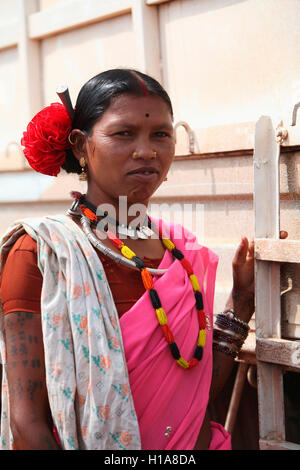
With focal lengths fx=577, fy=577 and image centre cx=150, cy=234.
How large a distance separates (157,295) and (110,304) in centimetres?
21

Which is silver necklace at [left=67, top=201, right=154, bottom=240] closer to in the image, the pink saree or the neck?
the neck

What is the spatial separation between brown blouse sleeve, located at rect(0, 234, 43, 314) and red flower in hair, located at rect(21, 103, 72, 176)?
40cm

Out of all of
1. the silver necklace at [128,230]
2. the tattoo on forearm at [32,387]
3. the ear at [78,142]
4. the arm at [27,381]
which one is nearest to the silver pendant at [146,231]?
the silver necklace at [128,230]

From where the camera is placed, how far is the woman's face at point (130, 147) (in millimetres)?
1981

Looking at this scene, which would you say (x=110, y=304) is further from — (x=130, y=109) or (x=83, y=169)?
(x=130, y=109)

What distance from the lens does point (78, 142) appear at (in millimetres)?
2123

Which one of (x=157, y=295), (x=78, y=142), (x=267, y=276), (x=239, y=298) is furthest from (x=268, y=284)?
(x=78, y=142)

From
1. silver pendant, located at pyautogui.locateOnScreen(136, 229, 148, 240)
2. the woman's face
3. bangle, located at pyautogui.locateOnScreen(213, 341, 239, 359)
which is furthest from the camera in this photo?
bangle, located at pyautogui.locateOnScreen(213, 341, 239, 359)

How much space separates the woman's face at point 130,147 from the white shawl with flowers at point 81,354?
11.7 inches

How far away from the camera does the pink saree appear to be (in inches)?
76.4

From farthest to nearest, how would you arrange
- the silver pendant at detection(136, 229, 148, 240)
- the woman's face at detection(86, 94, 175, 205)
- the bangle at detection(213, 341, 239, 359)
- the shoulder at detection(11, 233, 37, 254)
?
the bangle at detection(213, 341, 239, 359) < the silver pendant at detection(136, 229, 148, 240) < the woman's face at detection(86, 94, 175, 205) < the shoulder at detection(11, 233, 37, 254)

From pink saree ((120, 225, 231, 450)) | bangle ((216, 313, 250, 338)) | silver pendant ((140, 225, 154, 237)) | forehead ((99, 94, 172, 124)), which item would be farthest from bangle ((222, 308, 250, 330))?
forehead ((99, 94, 172, 124))

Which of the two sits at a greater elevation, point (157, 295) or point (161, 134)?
point (161, 134)
